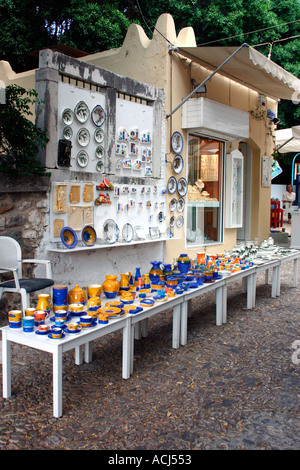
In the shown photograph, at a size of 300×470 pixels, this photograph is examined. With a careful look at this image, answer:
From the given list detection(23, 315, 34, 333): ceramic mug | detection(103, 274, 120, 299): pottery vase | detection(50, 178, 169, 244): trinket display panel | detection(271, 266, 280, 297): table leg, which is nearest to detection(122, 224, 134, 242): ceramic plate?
detection(50, 178, 169, 244): trinket display panel

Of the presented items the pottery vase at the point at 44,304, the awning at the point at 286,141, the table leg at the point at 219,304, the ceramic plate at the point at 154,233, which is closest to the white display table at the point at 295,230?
the awning at the point at 286,141

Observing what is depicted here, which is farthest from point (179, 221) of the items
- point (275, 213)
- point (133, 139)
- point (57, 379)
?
point (275, 213)

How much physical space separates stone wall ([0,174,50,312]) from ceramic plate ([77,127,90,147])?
795 mm

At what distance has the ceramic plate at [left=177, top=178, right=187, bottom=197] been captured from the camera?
7.42m

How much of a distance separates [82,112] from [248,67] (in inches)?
127

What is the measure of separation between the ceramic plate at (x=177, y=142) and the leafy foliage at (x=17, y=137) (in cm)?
283

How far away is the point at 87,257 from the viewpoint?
5.71 m

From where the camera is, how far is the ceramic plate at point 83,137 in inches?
216

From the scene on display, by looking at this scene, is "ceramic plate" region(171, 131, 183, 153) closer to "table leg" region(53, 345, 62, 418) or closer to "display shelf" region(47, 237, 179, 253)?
"display shelf" region(47, 237, 179, 253)

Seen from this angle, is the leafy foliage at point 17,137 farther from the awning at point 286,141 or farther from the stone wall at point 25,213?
the awning at point 286,141

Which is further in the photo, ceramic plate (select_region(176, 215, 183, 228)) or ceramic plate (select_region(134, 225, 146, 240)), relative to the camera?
ceramic plate (select_region(176, 215, 183, 228))

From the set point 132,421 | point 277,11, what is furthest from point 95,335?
point 277,11

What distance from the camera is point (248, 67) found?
7.18 metres
